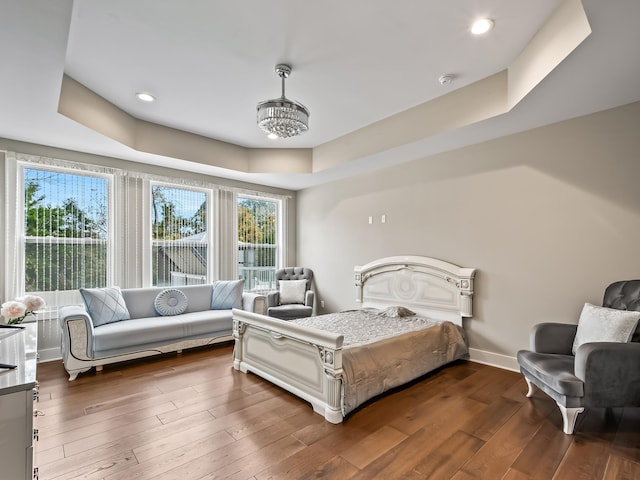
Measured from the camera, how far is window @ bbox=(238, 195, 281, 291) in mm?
5705

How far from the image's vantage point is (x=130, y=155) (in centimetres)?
415

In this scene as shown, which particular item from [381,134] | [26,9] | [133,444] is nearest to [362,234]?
[381,134]

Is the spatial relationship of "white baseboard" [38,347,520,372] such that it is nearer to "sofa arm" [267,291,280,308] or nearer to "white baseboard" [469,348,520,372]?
"white baseboard" [469,348,520,372]

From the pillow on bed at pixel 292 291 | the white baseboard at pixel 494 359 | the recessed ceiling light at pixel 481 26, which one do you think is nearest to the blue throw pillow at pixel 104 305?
the pillow on bed at pixel 292 291

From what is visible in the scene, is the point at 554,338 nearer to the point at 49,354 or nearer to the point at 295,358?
the point at 295,358

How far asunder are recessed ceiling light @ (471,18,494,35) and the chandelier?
142 centimetres

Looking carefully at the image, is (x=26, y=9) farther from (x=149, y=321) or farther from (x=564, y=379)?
(x=564, y=379)

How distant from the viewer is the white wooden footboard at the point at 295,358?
2.38 m

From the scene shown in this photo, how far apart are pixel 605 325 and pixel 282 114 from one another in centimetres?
306

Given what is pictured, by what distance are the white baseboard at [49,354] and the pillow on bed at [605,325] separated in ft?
18.1

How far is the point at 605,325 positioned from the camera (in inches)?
95.5

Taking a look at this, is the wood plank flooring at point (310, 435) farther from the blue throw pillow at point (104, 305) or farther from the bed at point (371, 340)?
the blue throw pillow at point (104, 305)

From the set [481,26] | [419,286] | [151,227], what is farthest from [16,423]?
[419,286]

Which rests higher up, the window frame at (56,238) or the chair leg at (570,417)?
the window frame at (56,238)
